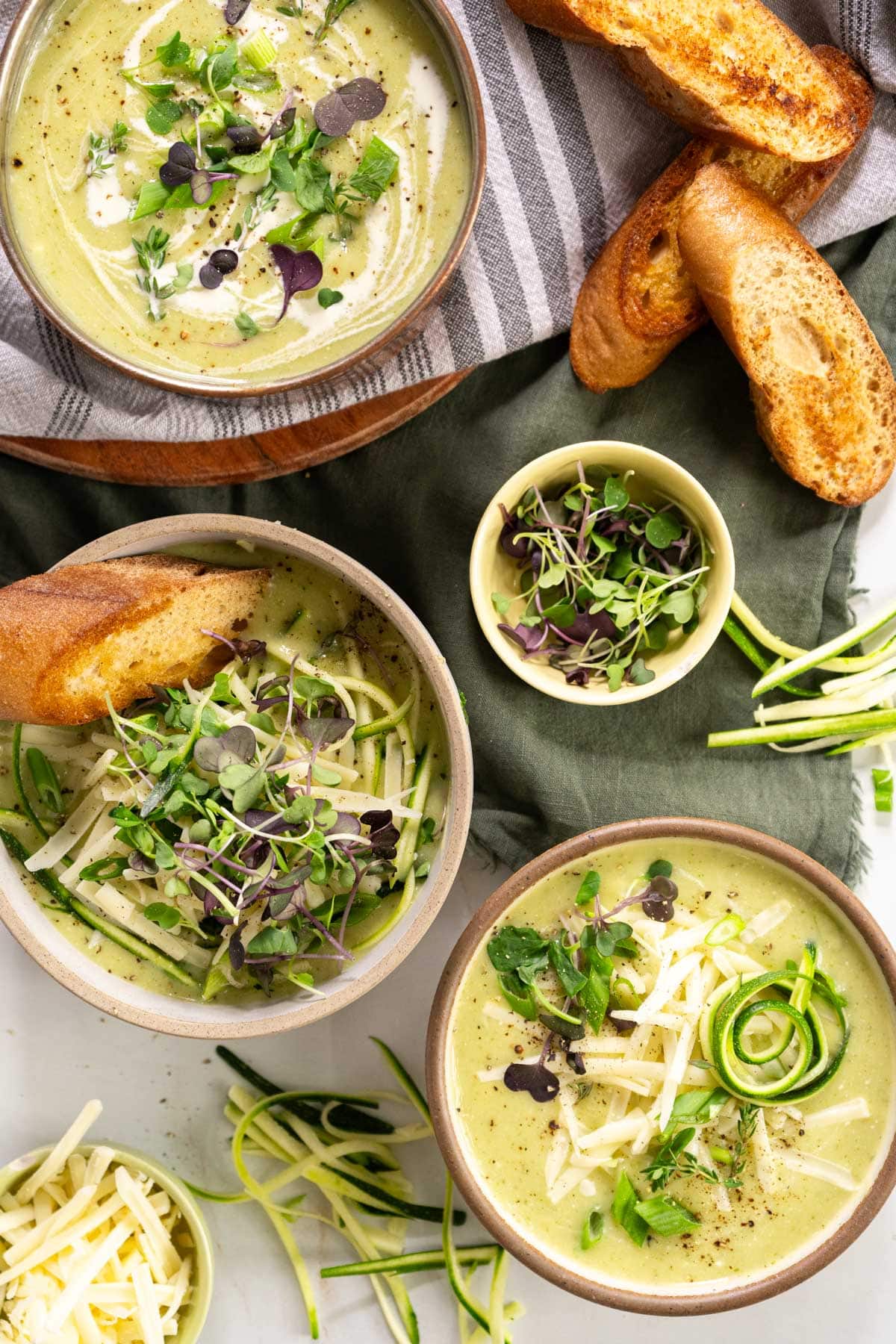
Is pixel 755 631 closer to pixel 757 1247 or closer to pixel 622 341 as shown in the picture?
pixel 622 341

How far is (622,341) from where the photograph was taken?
2.27m

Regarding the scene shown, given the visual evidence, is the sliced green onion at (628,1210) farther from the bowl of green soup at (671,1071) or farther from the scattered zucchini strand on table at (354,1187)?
the scattered zucchini strand on table at (354,1187)

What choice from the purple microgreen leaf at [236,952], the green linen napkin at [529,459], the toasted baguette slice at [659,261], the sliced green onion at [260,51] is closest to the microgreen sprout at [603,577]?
the green linen napkin at [529,459]

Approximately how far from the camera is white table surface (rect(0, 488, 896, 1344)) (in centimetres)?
266

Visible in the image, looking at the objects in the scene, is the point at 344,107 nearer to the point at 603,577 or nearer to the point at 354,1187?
the point at 603,577

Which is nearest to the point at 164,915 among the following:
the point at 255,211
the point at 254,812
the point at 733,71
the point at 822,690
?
the point at 254,812

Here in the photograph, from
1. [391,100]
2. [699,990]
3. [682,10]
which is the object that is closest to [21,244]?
[391,100]

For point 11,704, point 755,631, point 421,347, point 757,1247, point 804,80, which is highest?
point 804,80

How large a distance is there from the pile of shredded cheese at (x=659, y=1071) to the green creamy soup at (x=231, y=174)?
1.23 metres

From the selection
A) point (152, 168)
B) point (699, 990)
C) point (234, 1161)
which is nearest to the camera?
point (152, 168)

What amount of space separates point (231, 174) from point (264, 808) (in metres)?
1.09

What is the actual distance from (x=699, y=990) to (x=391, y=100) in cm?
167

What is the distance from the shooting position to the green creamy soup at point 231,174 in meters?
1.99

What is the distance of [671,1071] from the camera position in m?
2.13
